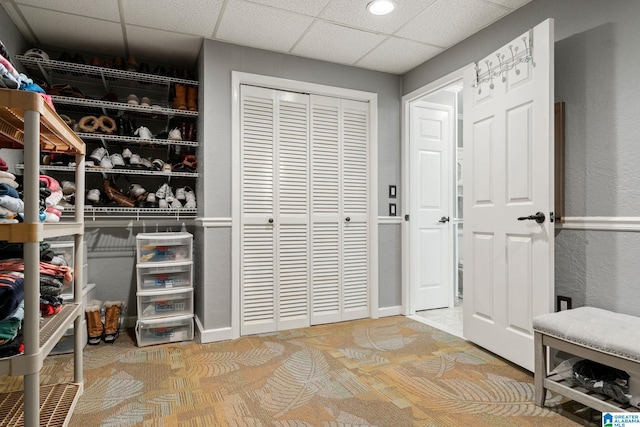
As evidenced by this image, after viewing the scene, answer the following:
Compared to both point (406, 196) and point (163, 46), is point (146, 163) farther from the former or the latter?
point (406, 196)

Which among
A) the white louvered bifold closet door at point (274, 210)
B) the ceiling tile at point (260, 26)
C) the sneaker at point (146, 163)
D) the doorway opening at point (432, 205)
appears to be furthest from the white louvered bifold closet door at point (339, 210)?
the sneaker at point (146, 163)

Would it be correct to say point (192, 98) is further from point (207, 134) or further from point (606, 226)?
point (606, 226)

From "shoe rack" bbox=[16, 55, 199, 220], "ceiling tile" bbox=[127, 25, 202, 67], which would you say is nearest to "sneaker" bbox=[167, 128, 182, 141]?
"shoe rack" bbox=[16, 55, 199, 220]

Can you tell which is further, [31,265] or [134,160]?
[134,160]

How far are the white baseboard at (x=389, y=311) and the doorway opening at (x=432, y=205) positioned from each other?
11 cm

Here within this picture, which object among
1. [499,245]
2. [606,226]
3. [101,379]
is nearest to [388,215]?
[499,245]

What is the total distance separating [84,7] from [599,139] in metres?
3.33

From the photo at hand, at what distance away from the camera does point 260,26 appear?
2711 mm

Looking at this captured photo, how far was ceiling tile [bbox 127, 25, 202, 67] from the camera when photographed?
9.22ft

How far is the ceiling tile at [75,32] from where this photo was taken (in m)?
2.55

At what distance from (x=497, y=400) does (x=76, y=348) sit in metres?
2.23

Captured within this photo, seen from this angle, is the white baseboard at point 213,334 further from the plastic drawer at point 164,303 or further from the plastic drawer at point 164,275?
the plastic drawer at point 164,275

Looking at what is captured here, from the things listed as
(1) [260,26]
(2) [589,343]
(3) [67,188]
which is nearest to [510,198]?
(2) [589,343]

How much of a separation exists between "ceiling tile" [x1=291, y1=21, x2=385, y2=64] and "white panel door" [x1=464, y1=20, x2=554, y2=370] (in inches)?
34.1
